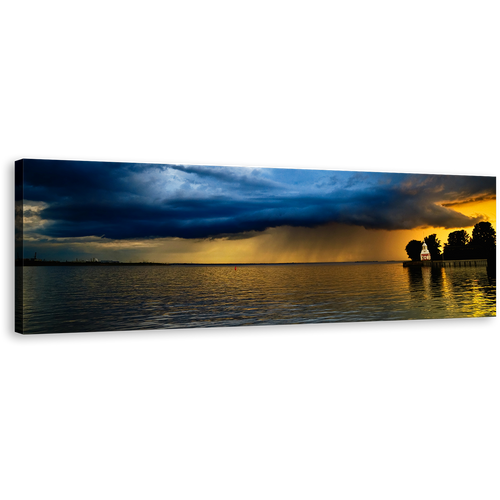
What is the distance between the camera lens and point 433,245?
24.2 ft

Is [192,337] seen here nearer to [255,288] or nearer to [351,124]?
[351,124]

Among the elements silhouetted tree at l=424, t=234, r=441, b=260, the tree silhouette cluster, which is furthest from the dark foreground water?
silhouetted tree at l=424, t=234, r=441, b=260

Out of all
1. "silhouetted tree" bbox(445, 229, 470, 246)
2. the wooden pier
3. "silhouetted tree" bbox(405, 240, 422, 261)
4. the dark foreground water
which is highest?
"silhouetted tree" bbox(445, 229, 470, 246)

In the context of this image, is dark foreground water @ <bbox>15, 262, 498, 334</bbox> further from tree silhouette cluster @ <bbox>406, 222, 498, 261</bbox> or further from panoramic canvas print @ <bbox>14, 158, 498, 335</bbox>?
tree silhouette cluster @ <bbox>406, 222, 498, 261</bbox>

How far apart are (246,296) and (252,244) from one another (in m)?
1.31

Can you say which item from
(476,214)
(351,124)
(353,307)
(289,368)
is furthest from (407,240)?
(289,368)

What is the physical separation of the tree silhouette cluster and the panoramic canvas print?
0.07ft

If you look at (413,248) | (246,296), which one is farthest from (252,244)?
(413,248)

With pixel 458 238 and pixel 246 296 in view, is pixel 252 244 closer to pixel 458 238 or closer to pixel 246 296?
pixel 246 296

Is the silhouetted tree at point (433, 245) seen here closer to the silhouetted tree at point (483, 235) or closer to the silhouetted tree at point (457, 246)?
the silhouetted tree at point (457, 246)

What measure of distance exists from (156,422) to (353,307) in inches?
170

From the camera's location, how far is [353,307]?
6684 millimetres

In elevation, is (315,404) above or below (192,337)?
below

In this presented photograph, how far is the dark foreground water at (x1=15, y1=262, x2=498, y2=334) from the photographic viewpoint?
197 inches
